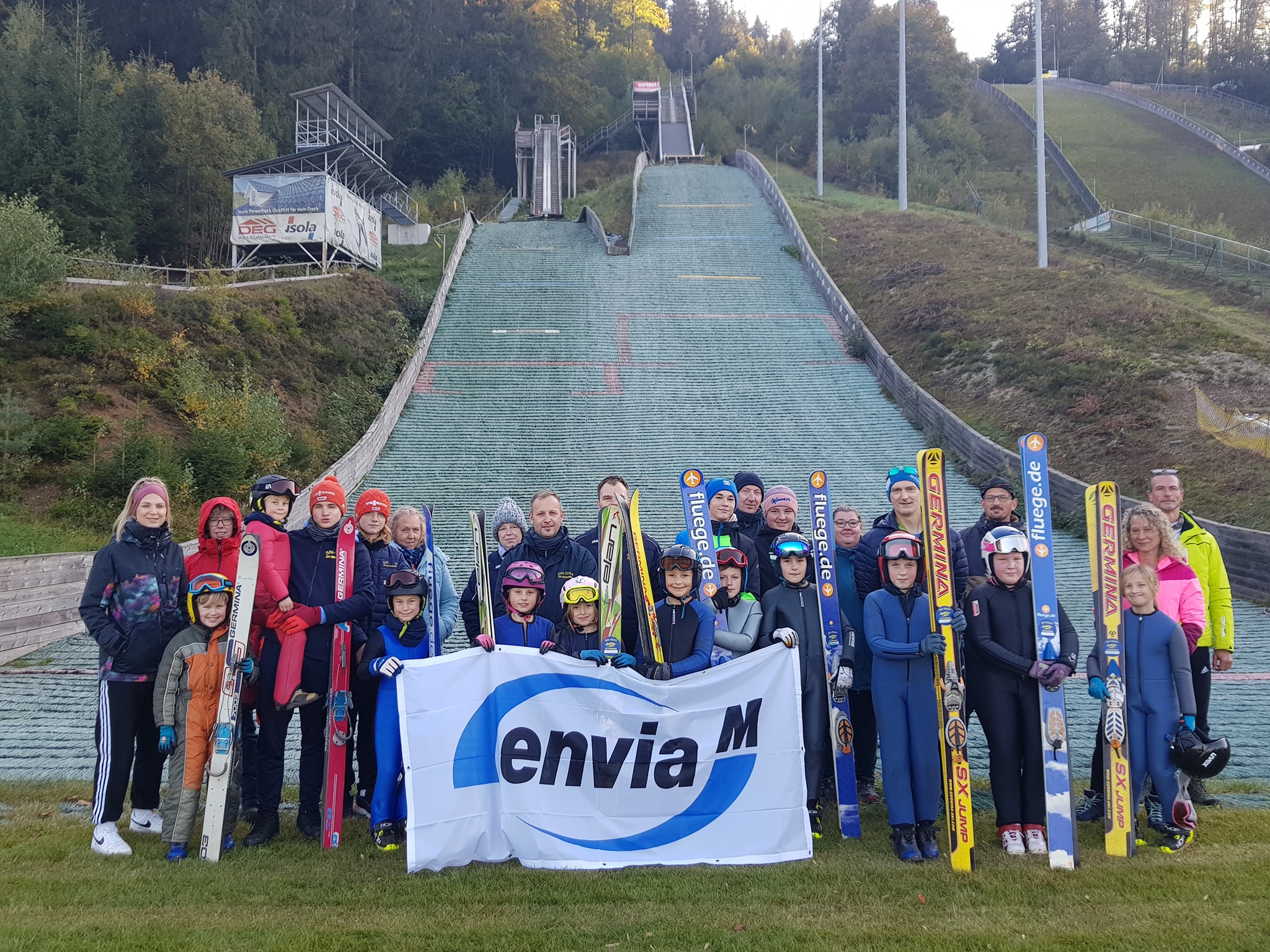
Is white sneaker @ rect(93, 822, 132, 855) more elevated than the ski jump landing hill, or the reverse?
the ski jump landing hill

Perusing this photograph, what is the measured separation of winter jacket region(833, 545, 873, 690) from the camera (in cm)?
548

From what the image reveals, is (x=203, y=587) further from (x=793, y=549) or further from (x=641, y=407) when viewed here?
(x=641, y=407)

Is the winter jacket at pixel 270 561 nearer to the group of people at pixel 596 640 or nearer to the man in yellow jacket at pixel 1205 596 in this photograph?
the group of people at pixel 596 640

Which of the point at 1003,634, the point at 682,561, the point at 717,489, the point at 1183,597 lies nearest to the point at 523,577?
the point at 682,561

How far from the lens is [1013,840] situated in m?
4.71

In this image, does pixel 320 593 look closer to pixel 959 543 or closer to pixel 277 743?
pixel 277 743

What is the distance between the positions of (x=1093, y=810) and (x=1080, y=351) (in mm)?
16719

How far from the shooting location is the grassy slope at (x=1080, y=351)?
14703 millimetres

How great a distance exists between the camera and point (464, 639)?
10.1 m

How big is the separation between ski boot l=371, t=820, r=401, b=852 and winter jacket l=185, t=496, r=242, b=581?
1.59 metres

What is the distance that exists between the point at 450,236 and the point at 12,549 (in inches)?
1115

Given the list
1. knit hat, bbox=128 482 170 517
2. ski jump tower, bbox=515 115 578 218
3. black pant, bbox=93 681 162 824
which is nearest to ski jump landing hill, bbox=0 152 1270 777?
black pant, bbox=93 681 162 824

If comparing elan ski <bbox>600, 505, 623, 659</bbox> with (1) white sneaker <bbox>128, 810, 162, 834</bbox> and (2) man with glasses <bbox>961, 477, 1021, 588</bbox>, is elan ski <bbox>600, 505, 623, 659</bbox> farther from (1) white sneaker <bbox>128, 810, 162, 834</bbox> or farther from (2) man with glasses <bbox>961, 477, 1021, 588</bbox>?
(1) white sneaker <bbox>128, 810, 162, 834</bbox>

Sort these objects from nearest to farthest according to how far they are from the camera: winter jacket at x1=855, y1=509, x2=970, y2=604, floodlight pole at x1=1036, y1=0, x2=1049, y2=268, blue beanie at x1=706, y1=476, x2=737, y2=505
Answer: winter jacket at x1=855, y1=509, x2=970, y2=604 < blue beanie at x1=706, y1=476, x2=737, y2=505 < floodlight pole at x1=1036, y1=0, x2=1049, y2=268
